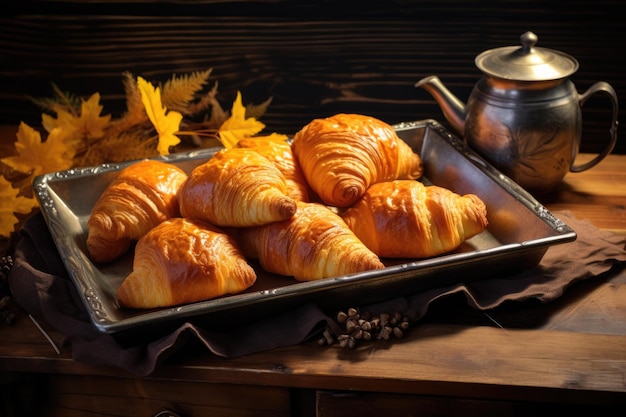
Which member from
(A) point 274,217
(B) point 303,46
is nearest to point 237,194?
(A) point 274,217

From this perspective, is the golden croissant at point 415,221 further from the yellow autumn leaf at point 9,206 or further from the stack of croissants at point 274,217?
the yellow autumn leaf at point 9,206

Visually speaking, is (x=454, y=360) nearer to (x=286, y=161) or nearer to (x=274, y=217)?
(x=274, y=217)

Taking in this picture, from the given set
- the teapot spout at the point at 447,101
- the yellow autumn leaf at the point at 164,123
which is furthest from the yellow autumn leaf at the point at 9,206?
the teapot spout at the point at 447,101

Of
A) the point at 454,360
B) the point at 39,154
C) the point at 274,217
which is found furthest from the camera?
the point at 39,154

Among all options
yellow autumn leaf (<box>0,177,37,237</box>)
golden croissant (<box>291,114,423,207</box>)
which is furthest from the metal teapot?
yellow autumn leaf (<box>0,177,37,237</box>)

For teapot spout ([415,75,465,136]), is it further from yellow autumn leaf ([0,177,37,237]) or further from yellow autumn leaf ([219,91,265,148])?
yellow autumn leaf ([0,177,37,237])

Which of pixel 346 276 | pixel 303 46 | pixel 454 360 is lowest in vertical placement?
pixel 454 360

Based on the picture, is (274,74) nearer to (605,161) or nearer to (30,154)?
(30,154)
